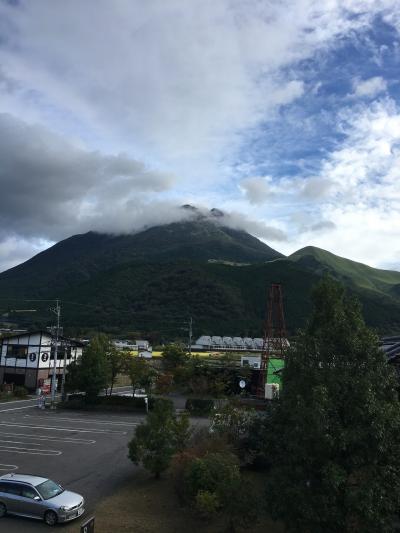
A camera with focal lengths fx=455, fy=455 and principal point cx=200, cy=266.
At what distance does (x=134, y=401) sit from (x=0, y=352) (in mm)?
22893

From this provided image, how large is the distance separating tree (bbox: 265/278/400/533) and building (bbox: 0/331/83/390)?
43.2 m

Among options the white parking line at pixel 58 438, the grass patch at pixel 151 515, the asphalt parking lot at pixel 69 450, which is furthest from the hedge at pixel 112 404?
the grass patch at pixel 151 515

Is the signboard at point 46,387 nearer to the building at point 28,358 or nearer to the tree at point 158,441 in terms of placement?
the building at point 28,358

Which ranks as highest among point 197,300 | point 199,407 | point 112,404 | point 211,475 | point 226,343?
point 197,300

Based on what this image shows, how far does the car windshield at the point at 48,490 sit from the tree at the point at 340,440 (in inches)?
311

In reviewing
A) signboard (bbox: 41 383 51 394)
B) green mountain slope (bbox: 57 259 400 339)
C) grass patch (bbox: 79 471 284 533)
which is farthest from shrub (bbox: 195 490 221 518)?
green mountain slope (bbox: 57 259 400 339)

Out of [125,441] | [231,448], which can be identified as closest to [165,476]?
[231,448]

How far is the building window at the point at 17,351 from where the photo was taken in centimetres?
5172

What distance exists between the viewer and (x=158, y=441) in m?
18.5

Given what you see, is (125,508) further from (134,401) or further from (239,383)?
(239,383)

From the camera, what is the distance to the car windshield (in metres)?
14.9

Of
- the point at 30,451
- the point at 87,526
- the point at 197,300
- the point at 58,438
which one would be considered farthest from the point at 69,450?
the point at 197,300

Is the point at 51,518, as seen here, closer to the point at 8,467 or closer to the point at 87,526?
the point at 87,526

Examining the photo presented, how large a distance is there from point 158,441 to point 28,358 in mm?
37302
